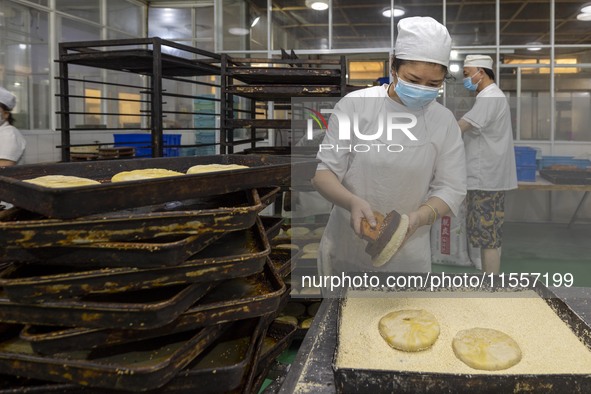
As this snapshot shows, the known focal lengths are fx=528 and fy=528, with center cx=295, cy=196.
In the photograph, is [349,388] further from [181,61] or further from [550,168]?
[550,168]

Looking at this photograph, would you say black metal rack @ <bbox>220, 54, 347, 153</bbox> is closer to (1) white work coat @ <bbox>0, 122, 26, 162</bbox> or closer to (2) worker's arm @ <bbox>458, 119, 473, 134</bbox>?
(2) worker's arm @ <bbox>458, 119, 473, 134</bbox>

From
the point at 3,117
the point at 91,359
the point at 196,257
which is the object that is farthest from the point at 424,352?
the point at 3,117

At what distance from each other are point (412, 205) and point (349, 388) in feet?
3.34

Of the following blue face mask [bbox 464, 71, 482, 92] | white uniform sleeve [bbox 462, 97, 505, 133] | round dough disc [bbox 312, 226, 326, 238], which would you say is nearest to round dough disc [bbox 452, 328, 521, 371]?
round dough disc [bbox 312, 226, 326, 238]

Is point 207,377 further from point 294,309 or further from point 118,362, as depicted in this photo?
point 294,309

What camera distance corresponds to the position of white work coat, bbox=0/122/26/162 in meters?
3.51

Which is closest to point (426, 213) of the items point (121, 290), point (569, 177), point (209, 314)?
point (209, 314)

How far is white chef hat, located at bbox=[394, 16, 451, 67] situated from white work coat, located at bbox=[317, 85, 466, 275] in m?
0.18

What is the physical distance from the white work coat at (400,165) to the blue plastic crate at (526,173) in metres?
1.55

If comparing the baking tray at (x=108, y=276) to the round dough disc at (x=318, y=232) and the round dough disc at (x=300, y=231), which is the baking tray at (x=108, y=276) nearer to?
the round dough disc at (x=318, y=232)

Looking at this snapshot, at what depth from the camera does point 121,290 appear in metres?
0.94

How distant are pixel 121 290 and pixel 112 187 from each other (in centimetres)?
19

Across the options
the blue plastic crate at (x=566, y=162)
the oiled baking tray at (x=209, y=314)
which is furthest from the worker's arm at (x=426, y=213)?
the blue plastic crate at (x=566, y=162)

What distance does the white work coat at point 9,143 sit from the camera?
138 inches
